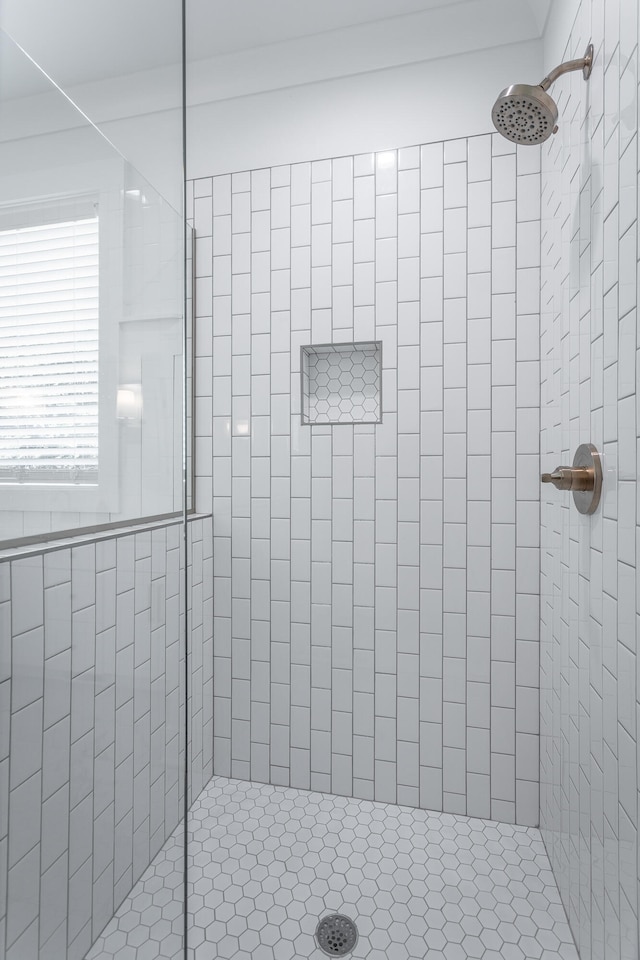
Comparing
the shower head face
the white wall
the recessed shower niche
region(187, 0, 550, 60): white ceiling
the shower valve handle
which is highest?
region(187, 0, 550, 60): white ceiling

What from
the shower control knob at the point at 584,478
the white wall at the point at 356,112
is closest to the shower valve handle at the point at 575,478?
the shower control knob at the point at 584,478

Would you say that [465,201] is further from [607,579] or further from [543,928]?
[543,928]

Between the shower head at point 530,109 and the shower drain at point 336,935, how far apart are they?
1.83 metres

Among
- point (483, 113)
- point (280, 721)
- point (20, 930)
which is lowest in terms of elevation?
point (280, 721)

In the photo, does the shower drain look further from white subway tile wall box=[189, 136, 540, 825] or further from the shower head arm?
the shower head arm

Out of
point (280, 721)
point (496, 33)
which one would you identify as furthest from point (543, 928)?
point (496, 33)

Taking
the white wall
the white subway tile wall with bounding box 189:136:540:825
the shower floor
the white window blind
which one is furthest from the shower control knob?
the white wall

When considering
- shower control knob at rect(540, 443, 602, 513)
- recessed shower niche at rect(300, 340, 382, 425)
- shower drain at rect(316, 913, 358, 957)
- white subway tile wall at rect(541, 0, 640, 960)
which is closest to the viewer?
white subway tile wall at rect(541, 0, 640, 960)

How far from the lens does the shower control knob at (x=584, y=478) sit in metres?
1.06

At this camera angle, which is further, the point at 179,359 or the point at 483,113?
the point at 483,113

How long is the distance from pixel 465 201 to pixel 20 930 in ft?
6.40

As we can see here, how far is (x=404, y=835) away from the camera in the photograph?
5.55 ft

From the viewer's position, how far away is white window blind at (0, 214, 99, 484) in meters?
0.52

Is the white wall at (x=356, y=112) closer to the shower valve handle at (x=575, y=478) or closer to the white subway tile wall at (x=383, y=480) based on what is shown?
the white subway tile wall at (x=383, y=480)
